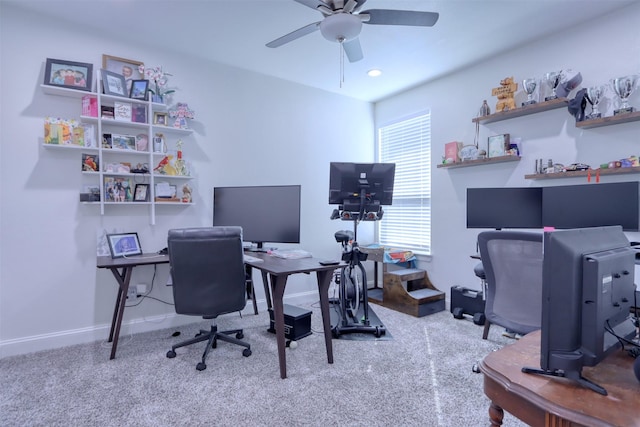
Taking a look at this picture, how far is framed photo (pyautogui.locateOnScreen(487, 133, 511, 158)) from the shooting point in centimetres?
318

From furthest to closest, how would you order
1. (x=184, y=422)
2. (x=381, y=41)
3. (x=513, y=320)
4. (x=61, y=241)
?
(x=381, y=41) → (x=61, y=241) → (x=513, y=320) → (x=184, y=422)

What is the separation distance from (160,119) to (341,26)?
1960mm

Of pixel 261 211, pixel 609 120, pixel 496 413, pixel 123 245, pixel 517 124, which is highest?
pixel 517 124

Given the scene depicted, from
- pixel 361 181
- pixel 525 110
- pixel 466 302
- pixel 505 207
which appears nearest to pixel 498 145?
pixel 525 110

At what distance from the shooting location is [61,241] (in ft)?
8.99

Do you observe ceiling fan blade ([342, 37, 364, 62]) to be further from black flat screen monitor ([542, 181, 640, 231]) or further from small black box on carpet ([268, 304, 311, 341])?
small black box on carpet ([268, 304, 311, 341])

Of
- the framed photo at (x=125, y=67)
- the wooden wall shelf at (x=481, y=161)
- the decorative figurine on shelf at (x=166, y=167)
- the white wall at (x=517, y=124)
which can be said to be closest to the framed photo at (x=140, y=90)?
the framed photo at (x=125, y=67)

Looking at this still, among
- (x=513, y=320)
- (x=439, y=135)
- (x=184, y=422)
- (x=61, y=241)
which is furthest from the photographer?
(x=439, y=135)

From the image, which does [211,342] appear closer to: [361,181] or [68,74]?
[361,181]

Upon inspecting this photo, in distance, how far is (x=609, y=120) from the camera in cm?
250

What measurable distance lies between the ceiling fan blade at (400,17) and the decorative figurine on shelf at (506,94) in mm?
1518

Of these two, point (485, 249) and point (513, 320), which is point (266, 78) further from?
point (513, 320)

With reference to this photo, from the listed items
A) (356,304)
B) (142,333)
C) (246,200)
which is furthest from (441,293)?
(142,333)

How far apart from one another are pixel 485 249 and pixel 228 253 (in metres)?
1.71
